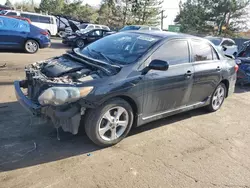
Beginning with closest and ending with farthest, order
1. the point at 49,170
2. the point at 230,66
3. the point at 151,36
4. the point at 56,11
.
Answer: the point at 49,170, the point at 151,36, the point at 230,66, the point at 56,11

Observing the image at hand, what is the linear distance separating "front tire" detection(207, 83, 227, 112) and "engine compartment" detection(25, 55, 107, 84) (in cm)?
293

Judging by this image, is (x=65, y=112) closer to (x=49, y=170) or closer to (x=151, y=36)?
(x=49, y=170)

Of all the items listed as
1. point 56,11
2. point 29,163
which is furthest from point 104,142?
point 56,11

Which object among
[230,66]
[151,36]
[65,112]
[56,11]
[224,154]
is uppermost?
[56,11]

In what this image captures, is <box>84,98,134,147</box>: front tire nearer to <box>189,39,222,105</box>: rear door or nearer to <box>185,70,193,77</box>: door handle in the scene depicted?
<box>185,70,193,77</box>: door handle

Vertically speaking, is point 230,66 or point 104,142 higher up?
point 230,66

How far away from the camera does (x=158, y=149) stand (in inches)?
150

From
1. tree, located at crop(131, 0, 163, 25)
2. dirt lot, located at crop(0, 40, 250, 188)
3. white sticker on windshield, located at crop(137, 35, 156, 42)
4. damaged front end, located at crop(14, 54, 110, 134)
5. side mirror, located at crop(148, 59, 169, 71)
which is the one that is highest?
tree, located at crop(131, 0, 163, 25)

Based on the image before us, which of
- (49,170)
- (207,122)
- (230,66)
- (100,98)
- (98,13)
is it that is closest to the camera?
(49,170)

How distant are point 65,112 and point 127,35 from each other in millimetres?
2054

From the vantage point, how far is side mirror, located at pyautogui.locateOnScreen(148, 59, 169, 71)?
3768 millimetres

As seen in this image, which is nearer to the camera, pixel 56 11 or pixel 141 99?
pixel 141 99

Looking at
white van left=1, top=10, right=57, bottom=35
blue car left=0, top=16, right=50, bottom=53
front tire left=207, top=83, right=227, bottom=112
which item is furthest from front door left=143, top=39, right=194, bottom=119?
white van left=1, top=10, right=57, bottom=35

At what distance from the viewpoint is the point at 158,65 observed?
3.78m
